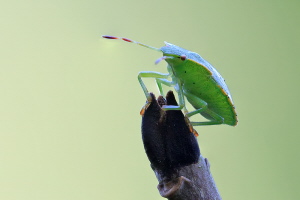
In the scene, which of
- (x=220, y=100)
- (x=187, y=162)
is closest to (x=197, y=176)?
(x=187, y=162)

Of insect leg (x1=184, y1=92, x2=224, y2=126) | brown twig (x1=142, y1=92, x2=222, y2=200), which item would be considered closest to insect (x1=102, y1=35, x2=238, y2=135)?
insect leg (x1=184, y1=92, x2=224, y2=126)

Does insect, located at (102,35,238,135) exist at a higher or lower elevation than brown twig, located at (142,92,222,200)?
higher

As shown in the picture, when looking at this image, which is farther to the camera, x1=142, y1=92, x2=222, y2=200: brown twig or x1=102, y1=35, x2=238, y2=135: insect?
x1=102, y1=35, x2=238, y2=135: insect

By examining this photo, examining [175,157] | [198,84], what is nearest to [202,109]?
[198,84]

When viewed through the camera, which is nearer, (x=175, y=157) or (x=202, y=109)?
(x=175, y=157)

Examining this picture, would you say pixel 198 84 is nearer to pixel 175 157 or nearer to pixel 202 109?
pixel 202 109

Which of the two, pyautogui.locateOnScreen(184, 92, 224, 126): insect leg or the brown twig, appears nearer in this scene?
the brown twig

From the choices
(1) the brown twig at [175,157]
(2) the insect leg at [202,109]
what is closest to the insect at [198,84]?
(2) the insect leg at [202,109]

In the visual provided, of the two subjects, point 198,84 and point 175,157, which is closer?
point 175,157

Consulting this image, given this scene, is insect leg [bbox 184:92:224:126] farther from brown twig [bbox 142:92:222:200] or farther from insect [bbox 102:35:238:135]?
brown twig [bbox 142:92:222:200]
